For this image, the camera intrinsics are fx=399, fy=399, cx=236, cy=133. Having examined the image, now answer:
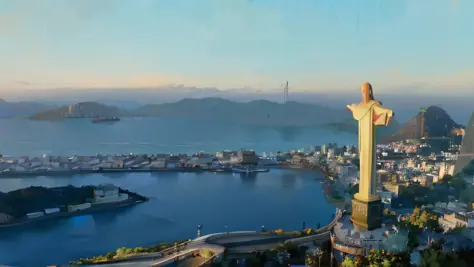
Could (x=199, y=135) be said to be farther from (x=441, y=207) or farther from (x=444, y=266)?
(x=444, y=266)

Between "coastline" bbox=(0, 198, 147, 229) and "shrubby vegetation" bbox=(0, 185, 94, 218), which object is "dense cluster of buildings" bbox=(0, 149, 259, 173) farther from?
"coastline" bbox=(0, 198, 147, 229)

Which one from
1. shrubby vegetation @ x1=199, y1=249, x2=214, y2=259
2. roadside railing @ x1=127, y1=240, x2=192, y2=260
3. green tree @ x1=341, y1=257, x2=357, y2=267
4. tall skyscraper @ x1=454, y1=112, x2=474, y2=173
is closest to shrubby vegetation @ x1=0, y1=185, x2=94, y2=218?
roadside railing @ x1=127, y1=240, x2=192, y2=260

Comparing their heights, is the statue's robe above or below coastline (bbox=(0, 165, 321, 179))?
above

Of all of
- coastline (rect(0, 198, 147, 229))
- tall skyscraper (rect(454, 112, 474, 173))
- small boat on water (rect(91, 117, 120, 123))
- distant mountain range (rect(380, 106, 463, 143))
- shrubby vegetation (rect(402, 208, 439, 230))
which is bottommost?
coastline (rect(0, 198, 147, 229))

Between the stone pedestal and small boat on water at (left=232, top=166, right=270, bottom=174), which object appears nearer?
the stone pedestal

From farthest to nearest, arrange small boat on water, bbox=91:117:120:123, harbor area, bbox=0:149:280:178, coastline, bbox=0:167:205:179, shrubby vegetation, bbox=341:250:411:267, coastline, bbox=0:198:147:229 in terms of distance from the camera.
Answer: small boat on water, bbox=91:117:120:123
harbor area, bbox=0:149:280:178
coastline, bbox=0:167:205:179
coastline, bbox=0:198:147:229
shrubby vegetation, bbox=341:250:411:267

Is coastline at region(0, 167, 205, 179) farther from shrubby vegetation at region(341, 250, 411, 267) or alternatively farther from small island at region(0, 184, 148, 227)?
shrubby vegetation at region(341, 250, 411, 267)

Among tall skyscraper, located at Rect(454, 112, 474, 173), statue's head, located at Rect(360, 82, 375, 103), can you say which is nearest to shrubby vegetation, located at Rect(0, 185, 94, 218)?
statue's head, located at Rect(360, 82, 375, 103)

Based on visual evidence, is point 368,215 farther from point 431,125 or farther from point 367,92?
point 431,125

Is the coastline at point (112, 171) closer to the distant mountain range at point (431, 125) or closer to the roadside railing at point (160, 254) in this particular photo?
the distant mountain range at point (431, 125)

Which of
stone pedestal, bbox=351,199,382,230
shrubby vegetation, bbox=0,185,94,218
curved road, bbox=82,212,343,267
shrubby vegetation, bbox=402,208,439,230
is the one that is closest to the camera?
stone pedestal, bbox=351,199,382,230
